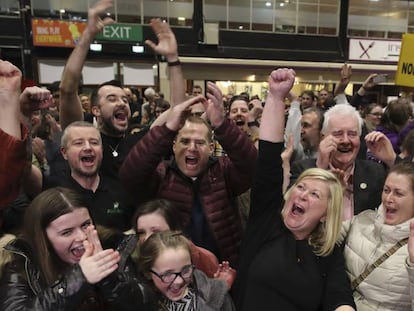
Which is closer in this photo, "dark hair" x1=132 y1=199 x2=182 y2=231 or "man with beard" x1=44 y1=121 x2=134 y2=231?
"dark hair" x1=132 y1=199 x2=182 y2=231

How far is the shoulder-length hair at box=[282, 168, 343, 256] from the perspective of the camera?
2057 millimetres

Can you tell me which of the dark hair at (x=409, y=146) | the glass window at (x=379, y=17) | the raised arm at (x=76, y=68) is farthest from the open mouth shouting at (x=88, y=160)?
the glass window at (x=379, y=17)

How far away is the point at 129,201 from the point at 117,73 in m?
15.9

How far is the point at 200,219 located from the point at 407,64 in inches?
128

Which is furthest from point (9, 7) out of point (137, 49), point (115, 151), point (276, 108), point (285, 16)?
point (276, 108)

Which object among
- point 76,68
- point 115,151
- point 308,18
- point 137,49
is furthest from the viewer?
point 308,18

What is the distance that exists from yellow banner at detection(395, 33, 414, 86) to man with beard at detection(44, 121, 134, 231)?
132 inches

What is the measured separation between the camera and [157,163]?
251cm

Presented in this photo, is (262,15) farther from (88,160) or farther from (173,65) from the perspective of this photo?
(88,160)

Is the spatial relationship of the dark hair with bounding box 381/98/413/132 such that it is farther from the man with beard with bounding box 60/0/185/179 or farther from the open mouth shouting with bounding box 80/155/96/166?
the open mouth shouting with bounding box 80/155/96/166

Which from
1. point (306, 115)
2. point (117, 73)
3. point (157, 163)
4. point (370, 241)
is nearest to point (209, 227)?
point (157, 163)

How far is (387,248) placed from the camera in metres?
2.02

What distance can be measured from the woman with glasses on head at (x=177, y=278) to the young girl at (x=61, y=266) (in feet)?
0.58

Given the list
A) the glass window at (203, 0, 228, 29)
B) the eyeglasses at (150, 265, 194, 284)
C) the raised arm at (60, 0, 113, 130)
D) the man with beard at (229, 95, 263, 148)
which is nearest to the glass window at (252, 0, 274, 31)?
the glass window at (203, 0, 228, 29)
